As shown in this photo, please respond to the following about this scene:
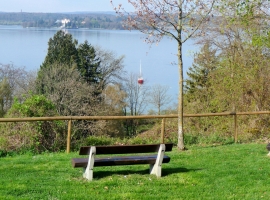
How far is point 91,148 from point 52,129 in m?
4.92

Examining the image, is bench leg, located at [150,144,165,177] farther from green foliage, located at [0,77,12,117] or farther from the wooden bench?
green foliage, located at [0,77,12,117]

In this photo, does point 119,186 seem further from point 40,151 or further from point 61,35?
point 61,35

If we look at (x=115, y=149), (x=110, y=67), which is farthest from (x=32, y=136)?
(x=110, y=67)

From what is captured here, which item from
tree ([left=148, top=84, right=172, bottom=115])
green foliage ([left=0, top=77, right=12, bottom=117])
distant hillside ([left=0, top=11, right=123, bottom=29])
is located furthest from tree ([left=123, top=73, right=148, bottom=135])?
distant hillside ([left=0, top=11, right=123, bottom=29])

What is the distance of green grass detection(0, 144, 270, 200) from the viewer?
5660 mm

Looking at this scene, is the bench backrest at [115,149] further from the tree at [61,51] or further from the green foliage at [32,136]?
the tree at [61,51]

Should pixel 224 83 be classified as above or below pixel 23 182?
above

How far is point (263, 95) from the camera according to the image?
709 inches

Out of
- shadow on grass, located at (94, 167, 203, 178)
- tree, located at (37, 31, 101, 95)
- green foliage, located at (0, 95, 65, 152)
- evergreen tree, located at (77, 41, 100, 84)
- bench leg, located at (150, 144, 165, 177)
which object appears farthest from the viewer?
evergreen tree, located at (77, 41, 100, 84)

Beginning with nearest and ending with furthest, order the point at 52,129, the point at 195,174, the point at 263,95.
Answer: the point at 195,174 < the point at 52,129 < the point at 263,95

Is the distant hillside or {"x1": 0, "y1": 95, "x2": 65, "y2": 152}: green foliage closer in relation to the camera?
{"x1": 0, "y1": 95, "x2": 65, "y2": 152}: green foliage

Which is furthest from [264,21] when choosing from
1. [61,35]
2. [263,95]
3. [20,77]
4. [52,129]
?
[61,35]

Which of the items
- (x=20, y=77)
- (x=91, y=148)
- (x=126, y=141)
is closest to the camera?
(x=91, y=148)

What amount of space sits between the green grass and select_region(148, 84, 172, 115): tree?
154 feet
